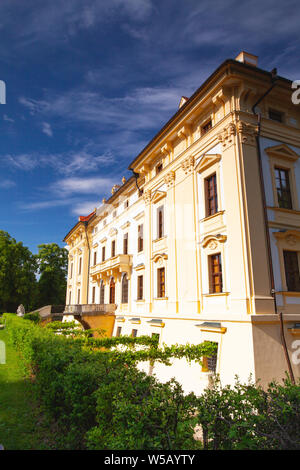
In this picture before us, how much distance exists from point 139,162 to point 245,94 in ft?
28.9

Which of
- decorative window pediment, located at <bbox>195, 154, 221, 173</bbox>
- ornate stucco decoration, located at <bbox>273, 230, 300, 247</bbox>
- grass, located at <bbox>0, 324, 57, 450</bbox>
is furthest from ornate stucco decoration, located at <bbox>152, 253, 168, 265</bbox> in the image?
grass, located at <bbox>0, 324, 57, 450</bbox>

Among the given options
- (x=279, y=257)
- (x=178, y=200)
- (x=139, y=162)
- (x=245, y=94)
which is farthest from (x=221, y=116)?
(x=139, y=162)

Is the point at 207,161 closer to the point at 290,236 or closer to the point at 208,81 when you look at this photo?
the point at 208,81

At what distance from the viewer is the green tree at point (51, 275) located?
45375 mm

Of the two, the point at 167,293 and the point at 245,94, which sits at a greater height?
the point at 245,94

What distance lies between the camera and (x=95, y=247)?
3091 cm

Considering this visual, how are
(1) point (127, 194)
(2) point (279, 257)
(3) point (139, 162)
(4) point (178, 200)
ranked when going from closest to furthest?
(2) point (279, 257) < (4) point (178, 200) < (3) point (139, 162) < (1) point (127, 194)

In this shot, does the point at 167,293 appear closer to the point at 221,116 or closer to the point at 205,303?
the point at 205,303

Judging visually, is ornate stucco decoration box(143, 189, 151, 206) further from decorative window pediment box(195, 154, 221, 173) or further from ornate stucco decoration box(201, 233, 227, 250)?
ornate stucco decoration box(201, 233, 227, 250)

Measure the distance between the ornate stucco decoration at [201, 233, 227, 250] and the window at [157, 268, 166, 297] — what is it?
453cm

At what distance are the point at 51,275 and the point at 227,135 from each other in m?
40.9

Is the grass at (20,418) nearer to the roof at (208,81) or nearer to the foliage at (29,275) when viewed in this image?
the roof at (208,81)

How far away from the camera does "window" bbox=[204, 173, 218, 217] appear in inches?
494
